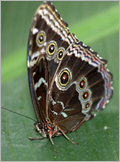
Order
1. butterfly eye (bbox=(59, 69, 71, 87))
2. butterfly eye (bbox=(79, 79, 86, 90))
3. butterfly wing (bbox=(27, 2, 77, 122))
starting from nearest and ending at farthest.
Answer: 1. butterfly wing (bbox=(27, 2, 77, 122))
2. butterfly eye (bbox=(59, 69, 71, 87))
3. butterfly eye (bbox=(79, 79, 86, 90))

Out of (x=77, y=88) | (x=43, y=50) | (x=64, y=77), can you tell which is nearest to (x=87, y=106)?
(x=77, y=88)

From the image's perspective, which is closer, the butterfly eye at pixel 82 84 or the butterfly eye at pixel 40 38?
the butterfly eye at pixel 40 38

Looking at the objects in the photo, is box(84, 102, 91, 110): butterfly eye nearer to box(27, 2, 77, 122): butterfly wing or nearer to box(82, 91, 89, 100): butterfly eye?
Answer: box(82, 91, 89, 100): butterfly eye

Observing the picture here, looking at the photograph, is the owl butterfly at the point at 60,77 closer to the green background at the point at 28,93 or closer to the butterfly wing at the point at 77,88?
the butterfly wing at the point at 77,88

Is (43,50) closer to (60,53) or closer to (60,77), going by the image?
(60,53)

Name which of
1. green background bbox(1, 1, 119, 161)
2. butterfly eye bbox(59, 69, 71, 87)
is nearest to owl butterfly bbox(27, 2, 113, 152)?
butterfly eye bbox(59, 69, 71, 87)

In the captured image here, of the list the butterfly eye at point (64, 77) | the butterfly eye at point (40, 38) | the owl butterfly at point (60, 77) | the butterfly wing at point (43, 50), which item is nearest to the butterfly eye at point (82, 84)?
the owl butterfly at point (60, 77)

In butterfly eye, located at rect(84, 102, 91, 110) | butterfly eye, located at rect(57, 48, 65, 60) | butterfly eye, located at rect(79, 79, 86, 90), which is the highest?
butterfly eye, located at rect(57, 48, 65, 60)
